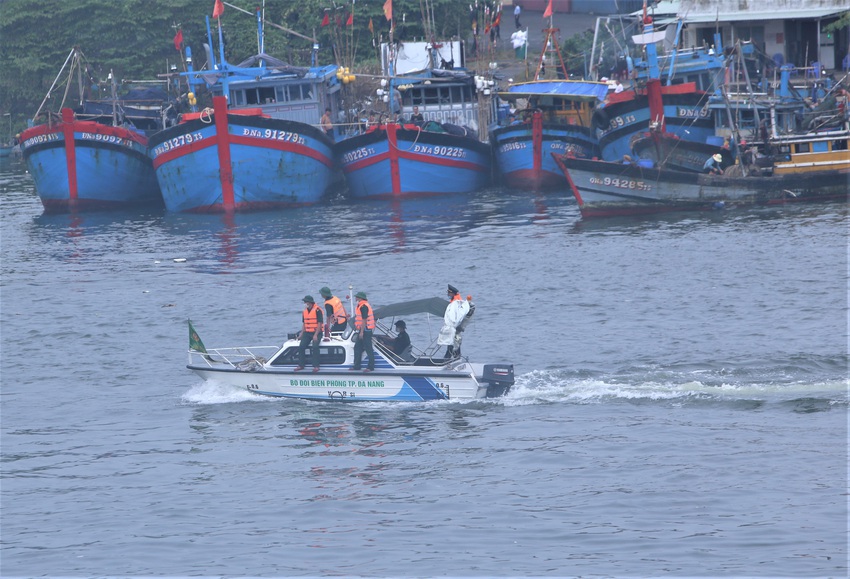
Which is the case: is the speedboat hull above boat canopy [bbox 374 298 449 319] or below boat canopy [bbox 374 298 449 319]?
below

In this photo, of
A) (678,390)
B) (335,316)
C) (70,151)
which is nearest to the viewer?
(678,390)

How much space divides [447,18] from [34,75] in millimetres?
26174

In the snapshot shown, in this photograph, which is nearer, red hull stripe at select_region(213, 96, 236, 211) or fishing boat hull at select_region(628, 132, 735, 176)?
fishing boat hull at select_region(628, 132, 735, 176)

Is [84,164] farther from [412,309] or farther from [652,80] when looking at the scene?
[412,309]

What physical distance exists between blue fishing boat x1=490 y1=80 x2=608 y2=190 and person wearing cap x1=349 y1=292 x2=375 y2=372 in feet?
100

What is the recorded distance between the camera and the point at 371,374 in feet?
82.6

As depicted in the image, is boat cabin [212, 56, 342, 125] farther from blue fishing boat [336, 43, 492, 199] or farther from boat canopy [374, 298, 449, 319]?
boat canopy [374, 298, 449, 319]

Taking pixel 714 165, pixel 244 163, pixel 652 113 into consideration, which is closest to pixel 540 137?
pixel 652 113

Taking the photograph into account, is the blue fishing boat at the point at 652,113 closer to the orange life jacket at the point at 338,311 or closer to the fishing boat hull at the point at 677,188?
the fishing boat hull at the point at 677,188

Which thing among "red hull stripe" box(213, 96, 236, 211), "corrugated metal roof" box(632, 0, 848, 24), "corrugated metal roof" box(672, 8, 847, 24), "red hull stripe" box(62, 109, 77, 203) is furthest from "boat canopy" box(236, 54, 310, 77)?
"corrugated metal roof" box(672, 8, 847, 24)

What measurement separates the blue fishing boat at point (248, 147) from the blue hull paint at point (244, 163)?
0.14ft

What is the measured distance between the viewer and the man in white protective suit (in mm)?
25375

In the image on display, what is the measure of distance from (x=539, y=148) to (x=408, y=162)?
5.91 metres

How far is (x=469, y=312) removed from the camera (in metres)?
25.5
